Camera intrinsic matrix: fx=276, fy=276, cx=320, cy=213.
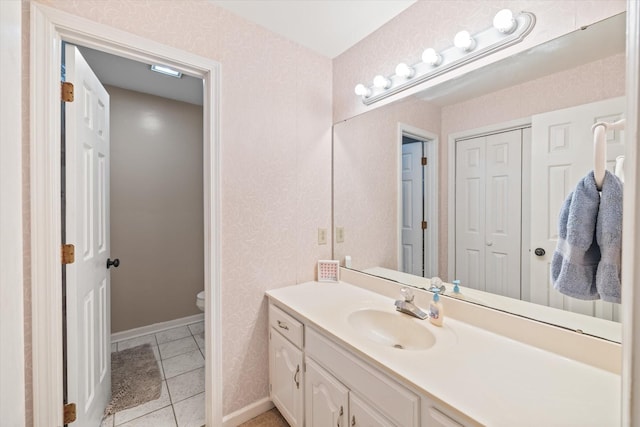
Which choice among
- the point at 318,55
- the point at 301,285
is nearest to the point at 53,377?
the point at 301,285

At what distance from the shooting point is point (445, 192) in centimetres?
138

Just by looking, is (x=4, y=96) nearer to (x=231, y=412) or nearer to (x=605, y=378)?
(x=605, y=378)

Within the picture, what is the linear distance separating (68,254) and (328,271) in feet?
4.46

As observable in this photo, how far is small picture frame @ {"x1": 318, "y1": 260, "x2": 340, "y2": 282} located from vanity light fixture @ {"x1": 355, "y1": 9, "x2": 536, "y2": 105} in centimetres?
107

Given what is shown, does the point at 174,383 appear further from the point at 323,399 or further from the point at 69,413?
the point at 323,399

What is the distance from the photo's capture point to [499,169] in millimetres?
1173

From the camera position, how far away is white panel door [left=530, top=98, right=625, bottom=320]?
A: 3.04 feet

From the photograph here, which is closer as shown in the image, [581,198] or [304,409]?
[581,198]

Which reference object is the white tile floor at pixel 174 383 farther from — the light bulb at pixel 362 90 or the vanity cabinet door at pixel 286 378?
the light bulb at pixel 362 90

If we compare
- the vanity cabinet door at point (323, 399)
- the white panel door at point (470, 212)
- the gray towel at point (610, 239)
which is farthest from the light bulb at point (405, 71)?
the vanity cabinet door at point (323, 399)

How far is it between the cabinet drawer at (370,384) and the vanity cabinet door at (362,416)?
0.07 ft

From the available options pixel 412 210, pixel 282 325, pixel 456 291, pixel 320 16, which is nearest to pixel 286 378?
pixel 282 325

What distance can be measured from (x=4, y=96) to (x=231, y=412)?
1.78 m

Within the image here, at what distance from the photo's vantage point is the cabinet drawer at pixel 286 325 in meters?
1.36
